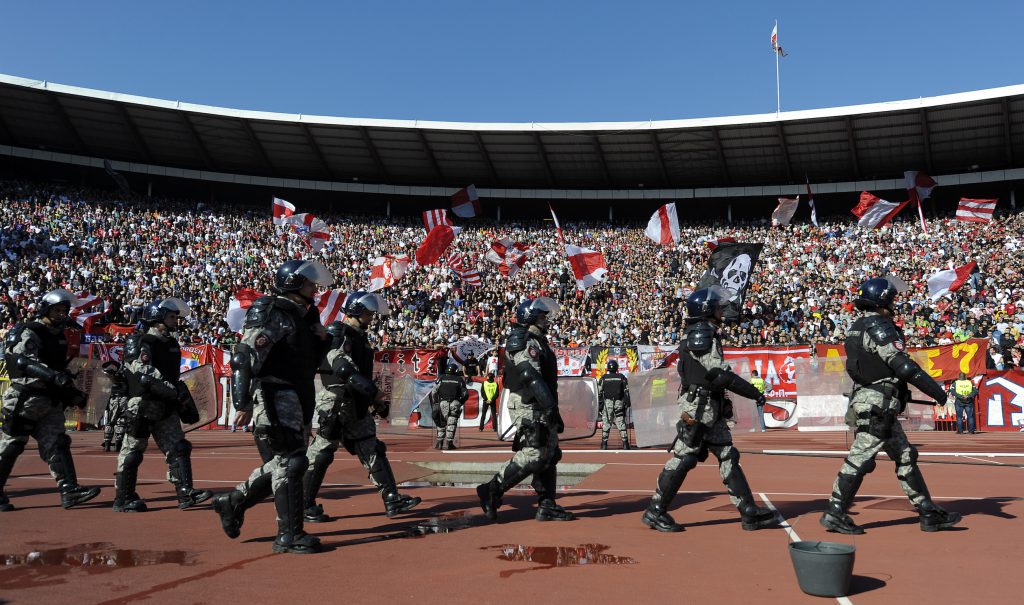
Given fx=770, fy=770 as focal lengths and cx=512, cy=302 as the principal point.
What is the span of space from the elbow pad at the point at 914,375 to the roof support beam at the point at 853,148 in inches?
1398

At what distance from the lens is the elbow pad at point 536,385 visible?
685 cm

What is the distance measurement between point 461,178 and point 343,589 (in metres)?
41.8

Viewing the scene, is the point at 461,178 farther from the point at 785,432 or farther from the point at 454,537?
the point at 454,537

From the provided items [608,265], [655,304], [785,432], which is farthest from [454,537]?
[608,265]

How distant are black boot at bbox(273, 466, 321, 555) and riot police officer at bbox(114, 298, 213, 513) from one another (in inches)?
106

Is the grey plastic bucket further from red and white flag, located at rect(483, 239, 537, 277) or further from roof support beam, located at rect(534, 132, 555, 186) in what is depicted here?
roof support beam, located at rect(534, 132, 555, 186)

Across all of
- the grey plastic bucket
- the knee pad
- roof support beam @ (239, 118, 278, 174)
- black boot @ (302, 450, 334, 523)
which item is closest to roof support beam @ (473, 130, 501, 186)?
roof support beam @ (239, 118, 278, 174)

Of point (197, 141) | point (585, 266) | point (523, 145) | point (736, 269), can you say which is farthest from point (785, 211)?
point (197, 141)

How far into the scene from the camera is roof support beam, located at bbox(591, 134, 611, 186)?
41750 millimetres

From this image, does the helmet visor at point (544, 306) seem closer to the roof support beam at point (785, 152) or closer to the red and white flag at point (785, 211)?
the red and white flag at point (785, 211)

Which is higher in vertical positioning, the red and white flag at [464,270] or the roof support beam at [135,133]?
the roof support beam at [135,133]

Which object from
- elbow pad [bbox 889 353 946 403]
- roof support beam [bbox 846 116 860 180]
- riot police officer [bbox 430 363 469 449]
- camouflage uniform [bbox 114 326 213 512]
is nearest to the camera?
elbow pad [bbox 889 353 946 403]

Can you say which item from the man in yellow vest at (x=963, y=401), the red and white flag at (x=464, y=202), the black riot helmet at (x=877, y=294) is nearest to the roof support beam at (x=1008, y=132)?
the man in yellow vest at (x=963, y=401)

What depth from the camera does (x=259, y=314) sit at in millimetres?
5469
